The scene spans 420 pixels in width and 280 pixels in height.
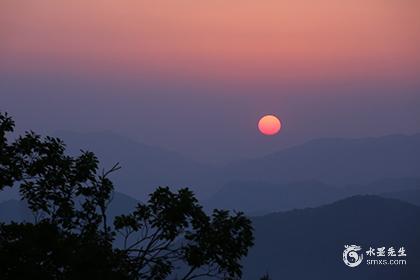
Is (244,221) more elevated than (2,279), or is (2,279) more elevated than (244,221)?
(244,221)

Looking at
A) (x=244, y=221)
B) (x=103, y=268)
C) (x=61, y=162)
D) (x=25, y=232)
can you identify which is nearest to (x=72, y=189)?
(x=61, y=162)

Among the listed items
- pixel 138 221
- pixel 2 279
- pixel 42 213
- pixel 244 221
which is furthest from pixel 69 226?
pixel 244 221

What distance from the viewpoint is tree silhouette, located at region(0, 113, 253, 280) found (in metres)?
14.0

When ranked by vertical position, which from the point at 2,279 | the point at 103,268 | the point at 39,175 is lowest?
the point at 2,279

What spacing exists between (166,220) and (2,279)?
3957 mm

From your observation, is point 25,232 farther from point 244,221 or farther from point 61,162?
point 244,221

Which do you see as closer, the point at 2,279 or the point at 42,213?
the point at 2,279

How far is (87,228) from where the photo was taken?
16297mm

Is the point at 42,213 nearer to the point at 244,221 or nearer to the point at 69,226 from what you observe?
the point at 69,226

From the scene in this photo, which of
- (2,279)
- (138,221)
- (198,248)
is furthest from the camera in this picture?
(138,221)

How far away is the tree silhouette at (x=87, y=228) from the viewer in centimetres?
1403

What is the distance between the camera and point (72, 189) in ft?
53.7

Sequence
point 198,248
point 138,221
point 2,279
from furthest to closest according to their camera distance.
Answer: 1. point 138,221
2. point 198,248
3. point 2,279

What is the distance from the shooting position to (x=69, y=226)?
16.3m
